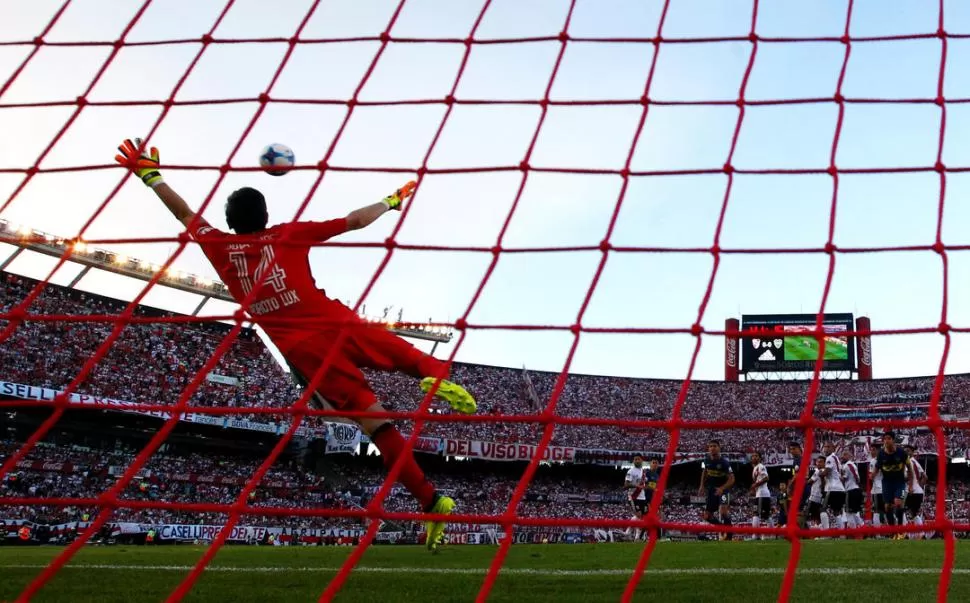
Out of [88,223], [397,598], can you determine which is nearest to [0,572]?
[88,223]

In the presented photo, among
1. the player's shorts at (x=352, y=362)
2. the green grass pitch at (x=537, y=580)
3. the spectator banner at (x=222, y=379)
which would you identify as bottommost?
the green grass pitch at (x=537, y=580)

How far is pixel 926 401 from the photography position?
36.2 metres

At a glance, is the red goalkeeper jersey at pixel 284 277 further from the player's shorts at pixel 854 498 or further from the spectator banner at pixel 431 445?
the spectator banner at pixel 431 445

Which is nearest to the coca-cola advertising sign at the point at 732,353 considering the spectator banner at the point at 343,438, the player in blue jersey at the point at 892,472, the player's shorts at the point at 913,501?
the spectator banner at the point at 343,438

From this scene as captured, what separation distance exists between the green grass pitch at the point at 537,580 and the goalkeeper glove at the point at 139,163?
203cm

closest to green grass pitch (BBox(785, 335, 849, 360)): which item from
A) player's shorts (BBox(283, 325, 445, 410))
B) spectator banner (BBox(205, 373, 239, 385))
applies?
spectator banner (BBox(205, 373, 239, 385))

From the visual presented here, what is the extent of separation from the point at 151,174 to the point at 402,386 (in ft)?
97.2

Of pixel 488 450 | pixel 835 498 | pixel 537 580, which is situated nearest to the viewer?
pixel 537 580

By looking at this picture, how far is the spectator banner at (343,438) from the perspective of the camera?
98.5ft

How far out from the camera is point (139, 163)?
450 cm

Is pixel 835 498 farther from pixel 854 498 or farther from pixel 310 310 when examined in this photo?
pixel 310 310

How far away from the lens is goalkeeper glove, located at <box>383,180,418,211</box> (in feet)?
14.6

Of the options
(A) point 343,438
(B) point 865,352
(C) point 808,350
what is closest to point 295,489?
(A) point 343,438

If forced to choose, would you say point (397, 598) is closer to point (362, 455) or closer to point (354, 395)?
point (354, 395)
